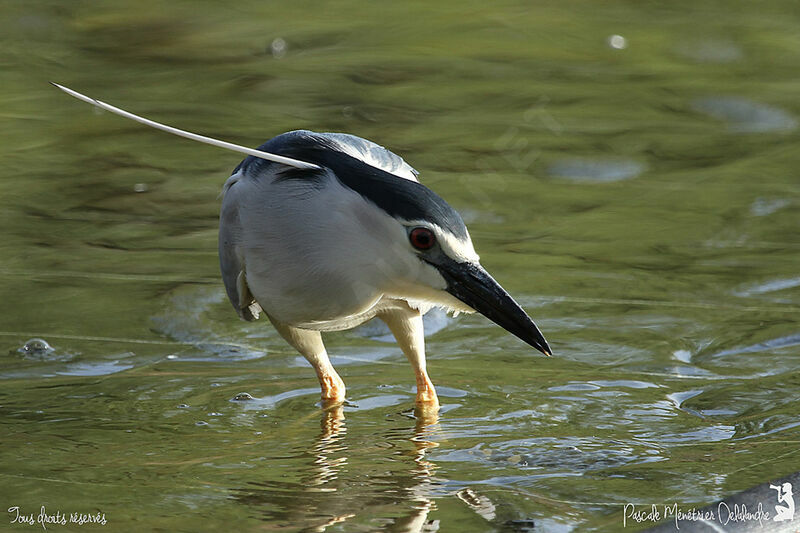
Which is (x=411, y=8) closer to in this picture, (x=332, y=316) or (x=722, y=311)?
(x=722, y=311)

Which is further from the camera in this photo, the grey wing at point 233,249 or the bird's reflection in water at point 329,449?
the grey wing at point 233,249

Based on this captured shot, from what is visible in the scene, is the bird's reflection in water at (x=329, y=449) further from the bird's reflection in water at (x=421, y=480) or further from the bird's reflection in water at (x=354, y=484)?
the bird's reflection in water at (x=421, y=480)

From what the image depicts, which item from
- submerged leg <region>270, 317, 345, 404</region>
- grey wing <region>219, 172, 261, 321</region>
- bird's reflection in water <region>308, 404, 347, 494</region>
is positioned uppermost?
grey wing <region>219, 172, 261, 321</region>

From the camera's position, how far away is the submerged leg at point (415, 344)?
434cm

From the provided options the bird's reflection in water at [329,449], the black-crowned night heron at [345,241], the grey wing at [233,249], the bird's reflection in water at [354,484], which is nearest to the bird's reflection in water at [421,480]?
the bird's reflection in water at [354,484]

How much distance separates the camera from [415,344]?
438cm

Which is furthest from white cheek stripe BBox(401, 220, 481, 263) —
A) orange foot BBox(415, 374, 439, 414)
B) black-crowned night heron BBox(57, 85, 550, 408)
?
orange foot BBox(415, 374, 439, 414)

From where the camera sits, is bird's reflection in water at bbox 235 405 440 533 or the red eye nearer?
bird's reflection in water at bbox 235 405 440 533

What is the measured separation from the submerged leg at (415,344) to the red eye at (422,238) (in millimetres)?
710

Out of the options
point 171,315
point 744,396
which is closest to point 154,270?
point 171,315

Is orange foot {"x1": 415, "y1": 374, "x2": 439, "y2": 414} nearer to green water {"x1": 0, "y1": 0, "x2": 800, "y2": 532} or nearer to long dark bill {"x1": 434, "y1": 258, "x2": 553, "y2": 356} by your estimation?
green water {"x1": 0, "y1": 0, "x2": 800, "y2": 532}

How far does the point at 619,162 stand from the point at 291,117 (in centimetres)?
217

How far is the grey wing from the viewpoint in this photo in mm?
4227

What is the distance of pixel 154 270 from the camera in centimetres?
609
